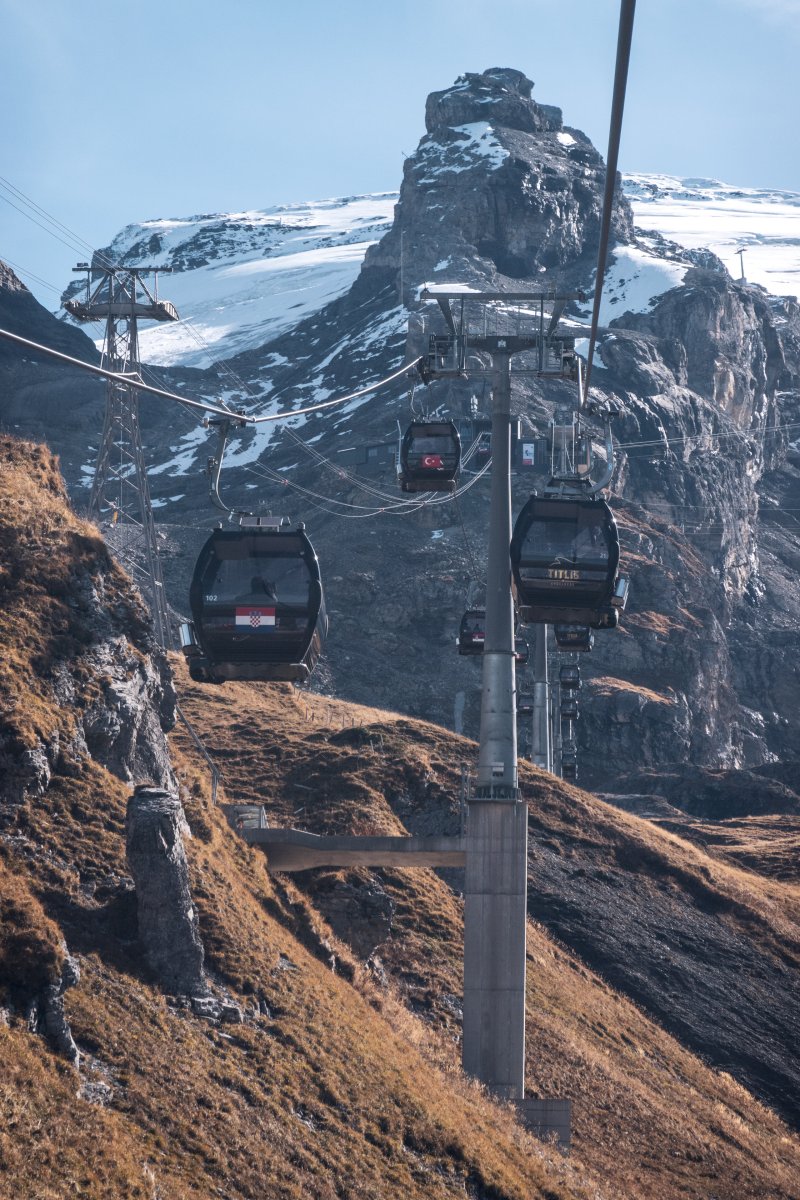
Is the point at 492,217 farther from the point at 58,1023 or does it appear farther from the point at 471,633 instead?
the point at 58,1023

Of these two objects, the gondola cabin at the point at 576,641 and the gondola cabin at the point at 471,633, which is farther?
the gondola cabin at the point at 471,633

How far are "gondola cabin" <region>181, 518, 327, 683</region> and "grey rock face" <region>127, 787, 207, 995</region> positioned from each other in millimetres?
5495

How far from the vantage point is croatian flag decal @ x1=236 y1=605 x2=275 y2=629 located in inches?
991

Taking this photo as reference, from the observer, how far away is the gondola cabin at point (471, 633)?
2132 inches

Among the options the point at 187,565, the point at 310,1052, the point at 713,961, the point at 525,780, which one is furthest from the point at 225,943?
the point at 187,565

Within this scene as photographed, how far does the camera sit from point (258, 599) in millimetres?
25188

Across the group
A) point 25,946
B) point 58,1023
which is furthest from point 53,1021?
point 25,946

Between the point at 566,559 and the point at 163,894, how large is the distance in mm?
9004

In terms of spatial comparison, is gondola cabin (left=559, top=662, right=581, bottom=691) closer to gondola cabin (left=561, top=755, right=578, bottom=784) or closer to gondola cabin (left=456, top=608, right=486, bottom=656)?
gondola cabin (left=561, top=755, right=578, bottom=784)

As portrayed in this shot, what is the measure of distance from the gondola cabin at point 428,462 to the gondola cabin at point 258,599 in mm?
10360

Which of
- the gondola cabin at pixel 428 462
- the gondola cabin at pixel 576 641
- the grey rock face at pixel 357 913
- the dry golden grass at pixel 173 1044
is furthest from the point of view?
the gondola cabin at pixel 576 641

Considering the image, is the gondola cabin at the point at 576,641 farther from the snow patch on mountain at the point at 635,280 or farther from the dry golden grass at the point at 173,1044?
the snow patch on mountain at the point at 635,280

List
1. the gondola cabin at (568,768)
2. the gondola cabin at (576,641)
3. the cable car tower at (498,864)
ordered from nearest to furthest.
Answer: the cable car tower at (498,864), the gondola cabin at (576,641), the gondola cabin at (568,768)

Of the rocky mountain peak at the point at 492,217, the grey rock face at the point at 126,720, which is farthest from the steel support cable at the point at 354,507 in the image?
the grey rock face at the point at 126,720
